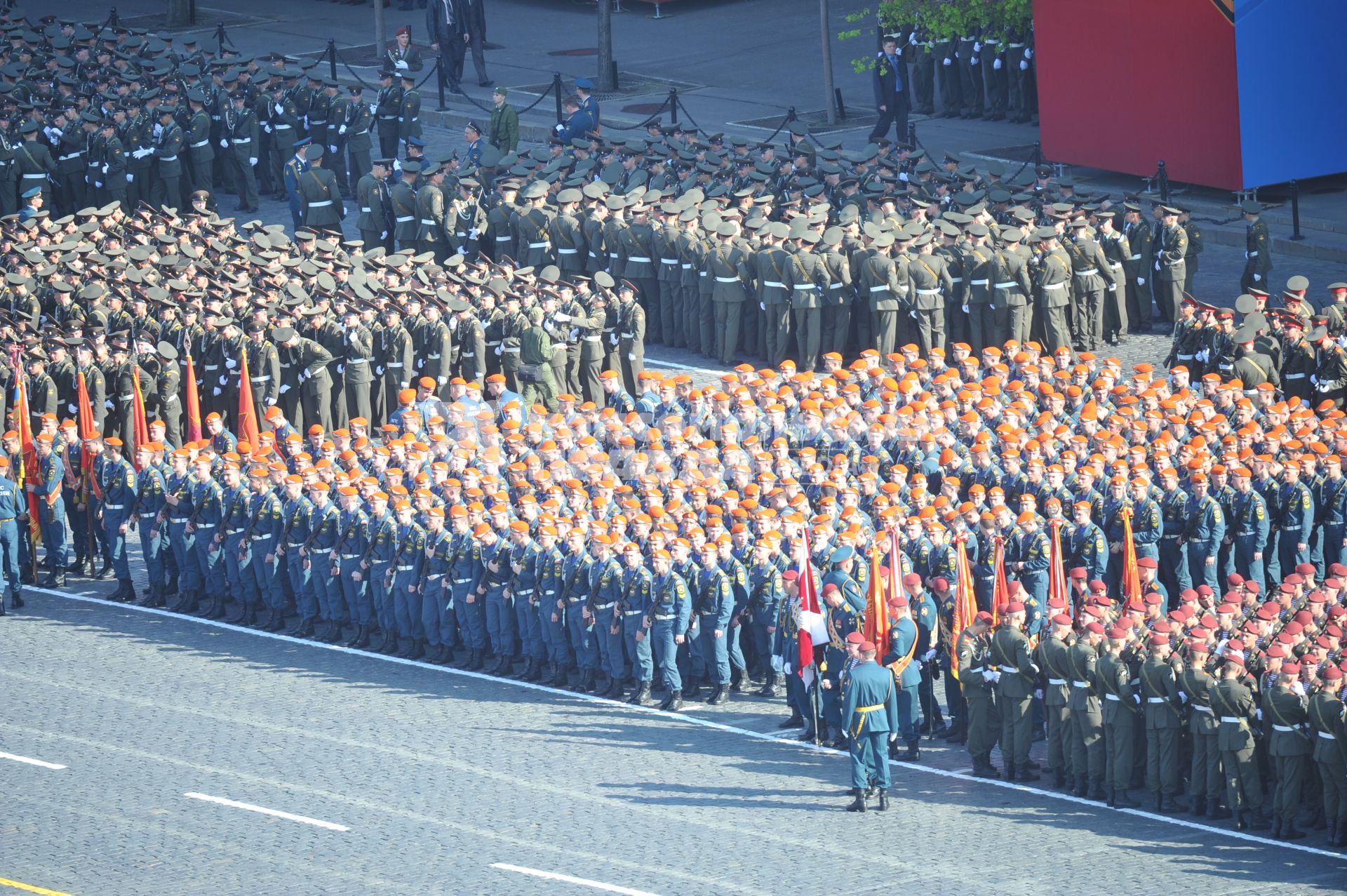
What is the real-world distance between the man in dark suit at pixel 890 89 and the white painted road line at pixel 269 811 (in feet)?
66.3

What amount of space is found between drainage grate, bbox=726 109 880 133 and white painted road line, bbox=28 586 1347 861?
672 inches

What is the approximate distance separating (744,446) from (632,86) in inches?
711

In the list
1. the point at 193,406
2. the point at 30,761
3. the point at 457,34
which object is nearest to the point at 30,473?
the point at 193,406

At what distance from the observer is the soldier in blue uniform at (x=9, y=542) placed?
22203 millimetres

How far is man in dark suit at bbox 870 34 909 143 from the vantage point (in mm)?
35906

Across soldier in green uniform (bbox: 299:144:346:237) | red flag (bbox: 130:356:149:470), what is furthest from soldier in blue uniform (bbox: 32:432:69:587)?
soldier in green uniform (bbox: 299:144:346:237)

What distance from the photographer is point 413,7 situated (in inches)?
1831

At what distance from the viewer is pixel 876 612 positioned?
18.8 m

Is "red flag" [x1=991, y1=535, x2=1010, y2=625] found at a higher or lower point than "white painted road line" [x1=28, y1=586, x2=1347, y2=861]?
higher

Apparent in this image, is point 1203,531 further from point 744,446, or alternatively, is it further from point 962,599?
point 744,446

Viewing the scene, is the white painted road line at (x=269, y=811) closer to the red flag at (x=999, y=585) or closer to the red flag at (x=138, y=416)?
the red flag at (x=999, y=585)

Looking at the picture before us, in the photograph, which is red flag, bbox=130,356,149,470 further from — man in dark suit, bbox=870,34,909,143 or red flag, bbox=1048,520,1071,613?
man in dark suit, bbox=870,34,909,143

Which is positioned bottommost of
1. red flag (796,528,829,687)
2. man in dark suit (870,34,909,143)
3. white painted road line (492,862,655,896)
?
white painted road line (492,862,655,896)

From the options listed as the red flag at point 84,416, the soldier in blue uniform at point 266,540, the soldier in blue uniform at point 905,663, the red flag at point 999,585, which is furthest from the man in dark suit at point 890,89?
the soldier in blue uniform at point 905,663
